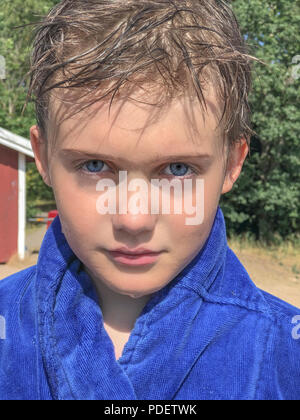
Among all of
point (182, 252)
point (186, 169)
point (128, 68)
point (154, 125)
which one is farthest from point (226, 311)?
point (128, 68)

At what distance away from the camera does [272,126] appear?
9391mm

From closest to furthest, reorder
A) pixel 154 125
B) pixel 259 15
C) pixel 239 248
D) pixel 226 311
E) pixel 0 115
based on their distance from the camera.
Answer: pixel 154 125
pixel 226 311
pixel 259 15
pixel 239 248
pixel 0 115

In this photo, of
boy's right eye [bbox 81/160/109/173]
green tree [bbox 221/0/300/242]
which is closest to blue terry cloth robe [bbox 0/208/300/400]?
boy's right eye [bbox 81/160/109/173]

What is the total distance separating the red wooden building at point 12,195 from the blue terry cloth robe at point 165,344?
7.61 m

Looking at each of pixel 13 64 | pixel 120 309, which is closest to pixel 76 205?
pixel 120 309

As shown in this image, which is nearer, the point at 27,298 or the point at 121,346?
the point at 121,346

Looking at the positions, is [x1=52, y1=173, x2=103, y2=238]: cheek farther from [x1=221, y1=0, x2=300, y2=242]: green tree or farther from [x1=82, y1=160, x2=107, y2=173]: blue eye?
[x1=221, y1=0, x2=300, y2=242]: green tree

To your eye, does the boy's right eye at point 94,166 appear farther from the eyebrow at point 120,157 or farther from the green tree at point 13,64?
the green tree at point 13,64

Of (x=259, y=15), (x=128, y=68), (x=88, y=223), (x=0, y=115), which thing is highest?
(x=259, y=15)

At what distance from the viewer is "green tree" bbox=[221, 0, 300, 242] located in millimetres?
9203

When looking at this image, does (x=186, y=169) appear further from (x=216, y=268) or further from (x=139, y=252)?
(x=216, y=268)

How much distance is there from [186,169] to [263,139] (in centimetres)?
932

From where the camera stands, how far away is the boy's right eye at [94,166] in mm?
1027

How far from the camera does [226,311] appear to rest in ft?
3.98
